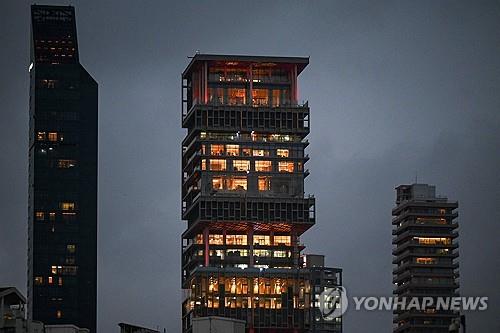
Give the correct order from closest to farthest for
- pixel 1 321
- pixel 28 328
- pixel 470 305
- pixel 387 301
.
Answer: pixel 387 301, pixel 470 305, pixel 1 321, pixel 28 328

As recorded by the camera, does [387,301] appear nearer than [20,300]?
Yes

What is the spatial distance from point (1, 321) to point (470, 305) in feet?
228

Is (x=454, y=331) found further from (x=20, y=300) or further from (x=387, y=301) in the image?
(x=20, y=300)

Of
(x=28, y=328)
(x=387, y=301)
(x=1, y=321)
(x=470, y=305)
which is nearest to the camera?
(x=387, y=301)

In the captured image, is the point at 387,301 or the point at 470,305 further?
the point at 470,305

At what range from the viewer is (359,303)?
126 meters

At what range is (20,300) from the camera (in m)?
188

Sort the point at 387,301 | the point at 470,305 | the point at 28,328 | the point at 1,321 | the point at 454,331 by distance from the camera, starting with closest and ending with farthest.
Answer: the point at 454,331, the point at 387,301, the point at 470,305, the point at 1,321, the point at 28,328

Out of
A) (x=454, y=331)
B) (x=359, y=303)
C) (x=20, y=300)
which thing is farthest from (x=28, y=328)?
(x=454, y=331)

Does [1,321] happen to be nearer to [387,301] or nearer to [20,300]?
[20,300]

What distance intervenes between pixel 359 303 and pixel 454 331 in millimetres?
31053

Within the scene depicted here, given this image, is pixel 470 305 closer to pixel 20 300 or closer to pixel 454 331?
pixel 454 331

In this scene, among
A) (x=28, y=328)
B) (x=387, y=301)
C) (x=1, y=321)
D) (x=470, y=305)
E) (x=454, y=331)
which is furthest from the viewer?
(x=28, y=328)

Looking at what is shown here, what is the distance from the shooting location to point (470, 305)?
5187 inches
